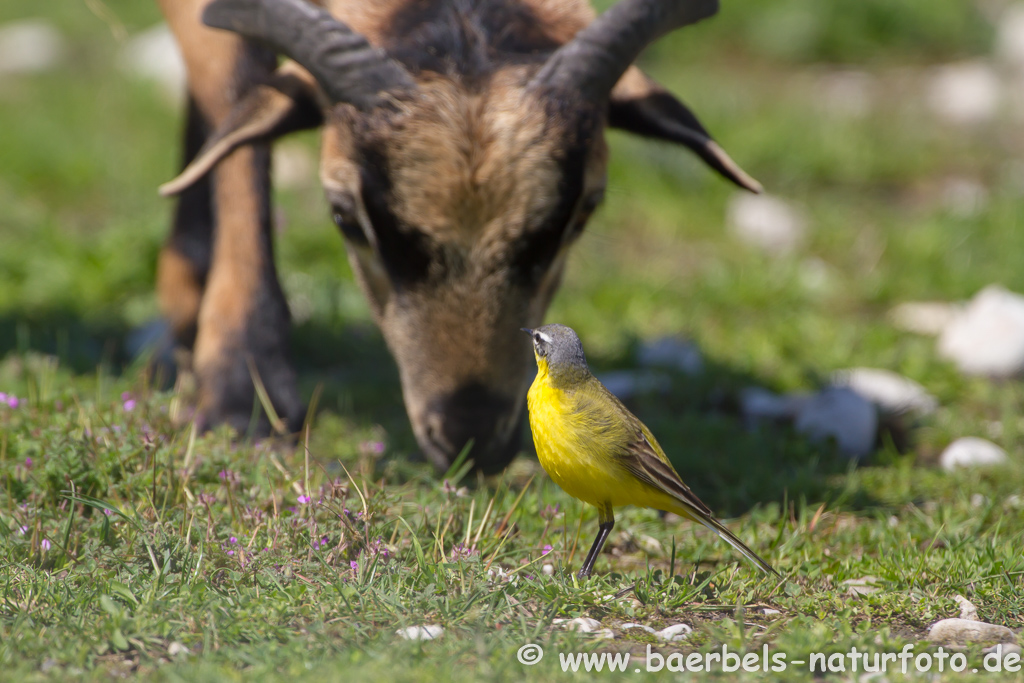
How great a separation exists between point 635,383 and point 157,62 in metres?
6.83

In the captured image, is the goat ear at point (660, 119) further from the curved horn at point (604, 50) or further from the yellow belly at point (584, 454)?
the yellow belly at point (584, 454)

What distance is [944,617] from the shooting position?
3424mm

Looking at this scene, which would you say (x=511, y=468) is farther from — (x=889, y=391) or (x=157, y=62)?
(x=157, y=62)

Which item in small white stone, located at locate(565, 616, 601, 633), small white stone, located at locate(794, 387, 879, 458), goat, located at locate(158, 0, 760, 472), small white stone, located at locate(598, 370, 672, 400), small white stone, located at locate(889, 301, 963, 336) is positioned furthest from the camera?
small white stone, located at locate(889, 301, 963, 336)

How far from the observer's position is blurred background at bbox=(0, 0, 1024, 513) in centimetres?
548

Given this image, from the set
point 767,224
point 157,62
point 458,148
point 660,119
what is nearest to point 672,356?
point 660,119

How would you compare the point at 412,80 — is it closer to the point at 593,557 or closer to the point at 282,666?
the point at 593,557

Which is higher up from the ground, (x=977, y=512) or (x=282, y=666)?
(x=282, y=666)

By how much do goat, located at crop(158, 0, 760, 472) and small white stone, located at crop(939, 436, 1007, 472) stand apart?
1561 millimetres

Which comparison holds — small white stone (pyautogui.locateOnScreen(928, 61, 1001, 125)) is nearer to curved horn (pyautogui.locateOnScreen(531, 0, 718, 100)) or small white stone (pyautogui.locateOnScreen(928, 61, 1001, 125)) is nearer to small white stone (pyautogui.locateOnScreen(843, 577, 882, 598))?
curved horn (pyautogui.locateOnScreen(531, 0, 718, 100))

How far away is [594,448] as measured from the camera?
133 inches

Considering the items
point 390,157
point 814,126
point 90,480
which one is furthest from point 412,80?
point 814,126

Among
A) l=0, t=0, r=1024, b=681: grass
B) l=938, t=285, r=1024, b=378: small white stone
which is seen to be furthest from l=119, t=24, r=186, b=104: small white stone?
l=938, t=285, r=1024, b=378: small white stone

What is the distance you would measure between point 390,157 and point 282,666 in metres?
2.09
